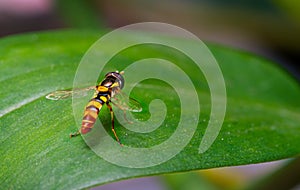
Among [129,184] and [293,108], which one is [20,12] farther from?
[293,108]

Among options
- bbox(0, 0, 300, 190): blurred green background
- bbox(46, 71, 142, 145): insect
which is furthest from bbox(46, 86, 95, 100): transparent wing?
bbox(0, 0, 300, 190): blurred green background

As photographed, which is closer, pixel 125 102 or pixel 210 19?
pixel 125 102

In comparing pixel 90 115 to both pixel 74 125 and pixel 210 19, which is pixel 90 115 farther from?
pixel 210 19

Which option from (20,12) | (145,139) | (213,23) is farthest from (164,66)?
(20,12)

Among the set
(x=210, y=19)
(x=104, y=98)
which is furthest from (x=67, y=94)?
(x=210, y=19)

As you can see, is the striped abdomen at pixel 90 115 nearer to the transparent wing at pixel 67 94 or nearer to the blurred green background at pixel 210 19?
the transparent wing at pixel 67 94

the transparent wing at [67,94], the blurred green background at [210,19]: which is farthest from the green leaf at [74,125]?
the blurred green background at [210,19]

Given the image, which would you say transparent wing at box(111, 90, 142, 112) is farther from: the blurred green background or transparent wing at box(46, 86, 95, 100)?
the blurred green background
